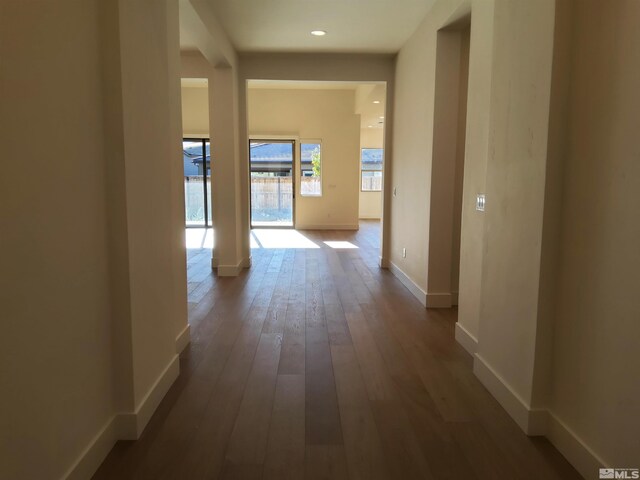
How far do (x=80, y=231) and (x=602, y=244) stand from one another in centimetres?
201

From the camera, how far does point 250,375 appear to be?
8.81ft

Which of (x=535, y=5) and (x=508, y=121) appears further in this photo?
(x=508, y=121)

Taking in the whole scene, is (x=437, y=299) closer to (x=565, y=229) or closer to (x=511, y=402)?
(x=511, y=402)

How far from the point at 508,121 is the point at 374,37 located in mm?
3280

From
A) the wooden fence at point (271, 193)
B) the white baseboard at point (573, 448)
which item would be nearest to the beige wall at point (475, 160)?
the white baseboard at point (573, 448)

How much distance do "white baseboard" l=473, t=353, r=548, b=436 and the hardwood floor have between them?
4cm

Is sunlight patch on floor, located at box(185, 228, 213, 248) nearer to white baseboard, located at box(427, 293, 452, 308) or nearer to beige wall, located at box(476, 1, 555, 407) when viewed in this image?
white baseboard, located at box(427, 293, 452, 308)

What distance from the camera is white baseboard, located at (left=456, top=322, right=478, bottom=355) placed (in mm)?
3041

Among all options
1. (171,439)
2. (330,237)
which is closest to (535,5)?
(171,439)

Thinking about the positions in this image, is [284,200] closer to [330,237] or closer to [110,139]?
[330,237]

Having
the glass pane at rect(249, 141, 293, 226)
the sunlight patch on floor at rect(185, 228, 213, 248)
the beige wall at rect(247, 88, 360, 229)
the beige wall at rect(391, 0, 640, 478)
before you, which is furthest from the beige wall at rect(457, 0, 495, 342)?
the glass pane at rect(249, 141, 293, 226)

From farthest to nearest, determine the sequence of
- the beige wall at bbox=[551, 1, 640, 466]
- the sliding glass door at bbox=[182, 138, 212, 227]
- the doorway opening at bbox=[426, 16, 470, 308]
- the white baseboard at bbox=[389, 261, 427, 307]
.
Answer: the sliding glass door at bbox=[182, 138, 212, 227]
the white baseboard at bbox=[389, 261, 427, 307]
the doorway opening at bbox=[426, 16, 470, 308]
the beige wall at bbox=[551, 1, 640, 466]

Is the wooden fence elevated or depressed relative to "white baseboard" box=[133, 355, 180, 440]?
elevated

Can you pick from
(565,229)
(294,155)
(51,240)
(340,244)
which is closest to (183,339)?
(51,240)
